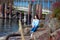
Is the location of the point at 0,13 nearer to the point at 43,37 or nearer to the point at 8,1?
the point at 8,1

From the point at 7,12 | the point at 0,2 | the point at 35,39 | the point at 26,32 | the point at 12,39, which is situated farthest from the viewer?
the point at 0,2

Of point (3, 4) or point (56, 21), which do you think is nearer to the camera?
point (56, 21)

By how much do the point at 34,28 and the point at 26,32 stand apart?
494 cm

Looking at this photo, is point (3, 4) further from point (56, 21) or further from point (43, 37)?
point (43, 37)

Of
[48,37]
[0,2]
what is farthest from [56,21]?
[0,2]

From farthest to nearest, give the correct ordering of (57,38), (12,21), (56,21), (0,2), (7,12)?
1. (0,2)
2. (7,12)
3. (12,21)
4. (56,21)
5. (57,38)

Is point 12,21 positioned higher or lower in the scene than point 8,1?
lower

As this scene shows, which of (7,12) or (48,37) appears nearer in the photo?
(48,37)

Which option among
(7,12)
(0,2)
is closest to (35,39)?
(7,12)

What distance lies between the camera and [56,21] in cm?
1211

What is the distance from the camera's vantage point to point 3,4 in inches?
1593

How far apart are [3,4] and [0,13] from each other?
195cm

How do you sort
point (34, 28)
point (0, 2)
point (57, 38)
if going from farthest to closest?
point (0, 2) < point (34, 28) < point (57, 38)

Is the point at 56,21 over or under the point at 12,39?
over
